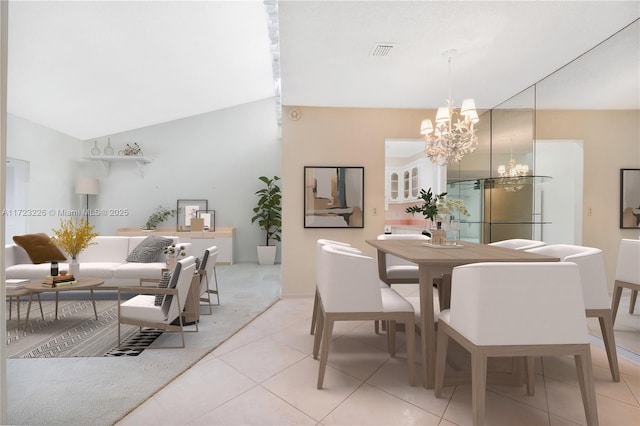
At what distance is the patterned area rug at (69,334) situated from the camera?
277 cm

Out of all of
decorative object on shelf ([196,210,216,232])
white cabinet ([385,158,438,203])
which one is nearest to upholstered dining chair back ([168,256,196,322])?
decorative object on shelf ([196,210,216,232])

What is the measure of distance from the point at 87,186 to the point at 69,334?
458 centimetres

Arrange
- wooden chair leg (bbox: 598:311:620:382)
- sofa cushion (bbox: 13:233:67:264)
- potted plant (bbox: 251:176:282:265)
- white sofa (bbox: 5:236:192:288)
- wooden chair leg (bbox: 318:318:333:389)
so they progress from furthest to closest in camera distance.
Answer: potted plant (bbox: 251:176:282:265) → sofa cushion (bbox: 13:233:67:264) → white sofa (bbox: 5:236:192:288) → wooden chair leg (bbox: 598:311:620:382) → wooden chair leg (bbox: 318:318:333:389)

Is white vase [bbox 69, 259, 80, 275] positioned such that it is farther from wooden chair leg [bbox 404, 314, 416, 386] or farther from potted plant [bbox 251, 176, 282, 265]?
potted plant [bbox 251, 176, 282, 265]

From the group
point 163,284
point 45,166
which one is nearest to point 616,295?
point 163,284

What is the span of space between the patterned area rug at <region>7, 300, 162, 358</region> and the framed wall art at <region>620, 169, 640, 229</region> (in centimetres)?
401

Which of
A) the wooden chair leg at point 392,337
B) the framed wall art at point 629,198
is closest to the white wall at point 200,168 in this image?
the wooden chair leg at point 392,337

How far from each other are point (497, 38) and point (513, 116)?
1642 millimetres

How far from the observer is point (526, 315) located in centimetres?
165

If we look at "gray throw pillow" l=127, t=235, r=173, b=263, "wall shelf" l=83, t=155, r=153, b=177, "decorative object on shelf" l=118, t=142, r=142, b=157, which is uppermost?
"decorative object on shelf" l=118, t=142, r=142, b=157

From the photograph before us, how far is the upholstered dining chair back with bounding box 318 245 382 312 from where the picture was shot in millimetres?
2213

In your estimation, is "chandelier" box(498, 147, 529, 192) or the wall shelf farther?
the wall shelf

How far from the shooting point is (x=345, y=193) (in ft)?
15.4

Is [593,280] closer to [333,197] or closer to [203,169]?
[333,197]
